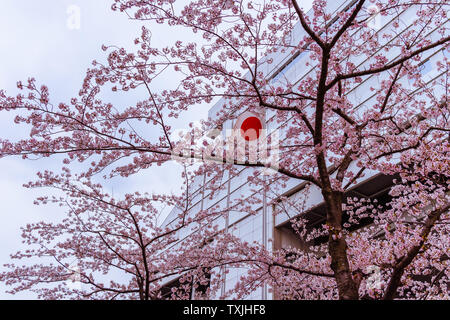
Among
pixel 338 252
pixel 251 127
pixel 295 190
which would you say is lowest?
pixel 338 252

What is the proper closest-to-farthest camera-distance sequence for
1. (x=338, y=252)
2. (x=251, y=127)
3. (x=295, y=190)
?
1. (x=338, y=252)
2. (x=251, y=127)
3. (x=295, y=190)

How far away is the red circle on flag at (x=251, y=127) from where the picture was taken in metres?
9.36

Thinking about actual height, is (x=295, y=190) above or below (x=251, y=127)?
above

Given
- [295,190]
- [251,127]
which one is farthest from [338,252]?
[295,190]

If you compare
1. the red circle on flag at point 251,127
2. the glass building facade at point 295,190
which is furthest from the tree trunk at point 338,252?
the glass building facade at point 295,190

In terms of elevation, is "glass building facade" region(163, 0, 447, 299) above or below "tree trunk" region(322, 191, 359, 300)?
above

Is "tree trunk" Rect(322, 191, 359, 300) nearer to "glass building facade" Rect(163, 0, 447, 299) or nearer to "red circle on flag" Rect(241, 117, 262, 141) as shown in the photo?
"red circle on flag" Rect(241, 117, 262, 141)

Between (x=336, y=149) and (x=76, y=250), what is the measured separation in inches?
325

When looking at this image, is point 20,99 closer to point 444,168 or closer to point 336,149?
point 336,149

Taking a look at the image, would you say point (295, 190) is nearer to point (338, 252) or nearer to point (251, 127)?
point (251, 127)

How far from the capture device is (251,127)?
977cm

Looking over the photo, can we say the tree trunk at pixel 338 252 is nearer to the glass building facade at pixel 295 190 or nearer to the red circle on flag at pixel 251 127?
the red circle on flag at pixel 251 127

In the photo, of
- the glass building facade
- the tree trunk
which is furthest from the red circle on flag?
the tree trunk

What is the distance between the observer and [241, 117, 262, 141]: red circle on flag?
30.7ft
